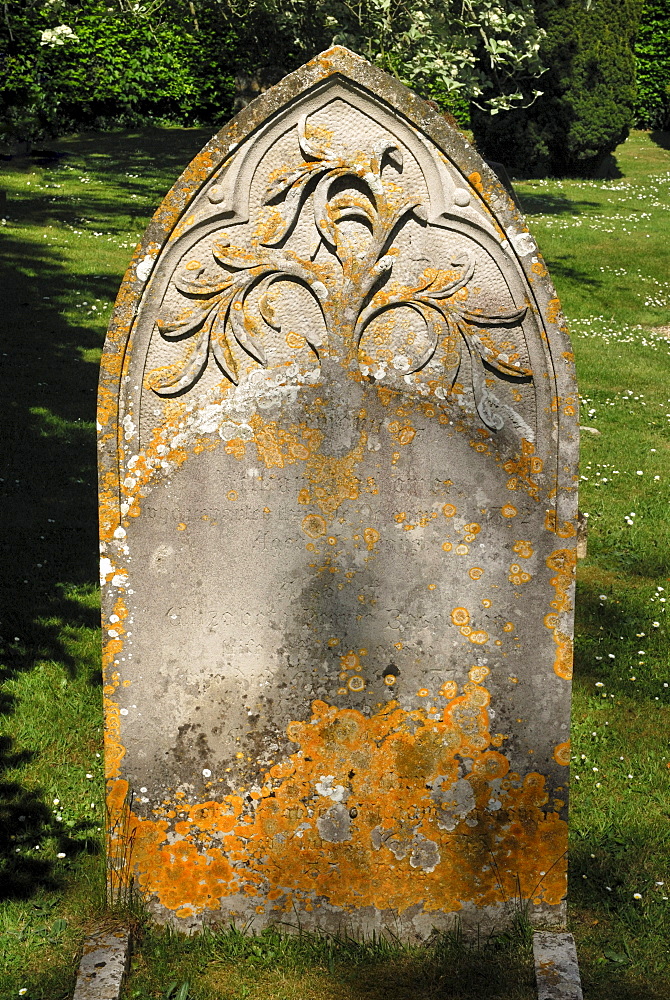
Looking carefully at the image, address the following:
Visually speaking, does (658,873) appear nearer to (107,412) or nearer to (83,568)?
(107,412)

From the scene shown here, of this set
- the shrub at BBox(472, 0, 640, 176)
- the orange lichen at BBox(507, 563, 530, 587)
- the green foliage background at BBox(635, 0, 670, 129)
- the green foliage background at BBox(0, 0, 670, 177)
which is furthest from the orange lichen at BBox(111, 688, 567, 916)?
the green foliage background at BBox(635, 0, 670, 129)

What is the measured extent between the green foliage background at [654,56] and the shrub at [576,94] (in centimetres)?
485

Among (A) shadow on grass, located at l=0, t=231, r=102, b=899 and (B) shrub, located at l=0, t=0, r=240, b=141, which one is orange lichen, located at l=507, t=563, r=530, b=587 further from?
(B) shrub, located at l=0, t=0, r=240, b=141

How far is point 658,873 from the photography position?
157 inches

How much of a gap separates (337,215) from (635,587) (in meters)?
4.16

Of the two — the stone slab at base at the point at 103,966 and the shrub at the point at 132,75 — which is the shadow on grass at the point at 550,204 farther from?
the stone slab at base at the point at 103,966

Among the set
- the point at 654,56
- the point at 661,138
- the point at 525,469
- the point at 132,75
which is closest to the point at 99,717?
the point at 525,469

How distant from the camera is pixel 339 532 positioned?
3.25 meters

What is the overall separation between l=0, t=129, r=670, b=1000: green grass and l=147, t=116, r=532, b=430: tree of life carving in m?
1.85

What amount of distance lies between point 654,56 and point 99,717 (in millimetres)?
26244

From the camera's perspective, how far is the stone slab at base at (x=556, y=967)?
3041 millimetres

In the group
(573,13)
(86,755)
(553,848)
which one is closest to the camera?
(553,848)

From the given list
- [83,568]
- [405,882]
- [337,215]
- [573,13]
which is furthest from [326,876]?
[573,13]

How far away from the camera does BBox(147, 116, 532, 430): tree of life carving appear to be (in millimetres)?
3039
